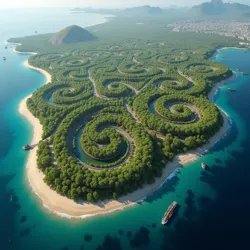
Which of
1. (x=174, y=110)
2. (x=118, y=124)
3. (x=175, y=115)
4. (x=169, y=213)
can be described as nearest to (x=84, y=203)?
(x=169, y=213)

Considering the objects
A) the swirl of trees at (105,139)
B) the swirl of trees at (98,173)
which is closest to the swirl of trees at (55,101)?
the swirl of trees at (105,139)

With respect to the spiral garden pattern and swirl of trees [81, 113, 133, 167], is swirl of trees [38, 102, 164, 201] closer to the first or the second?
the spiral garden pattern

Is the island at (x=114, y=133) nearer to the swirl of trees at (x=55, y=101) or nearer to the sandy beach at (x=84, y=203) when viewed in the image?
the sandy beach at (x=84, y=203)

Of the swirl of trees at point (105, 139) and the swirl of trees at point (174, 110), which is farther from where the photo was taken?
the swirl of trees at point (174, 110)

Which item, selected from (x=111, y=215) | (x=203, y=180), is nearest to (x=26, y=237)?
(x=111, y=215)

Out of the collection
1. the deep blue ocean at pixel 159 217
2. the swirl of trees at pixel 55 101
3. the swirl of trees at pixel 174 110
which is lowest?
the deep blue ocean at pixel 159 217

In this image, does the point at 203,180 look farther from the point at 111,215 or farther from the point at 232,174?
the point at 111,215

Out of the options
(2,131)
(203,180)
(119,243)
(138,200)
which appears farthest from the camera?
(2,131)
